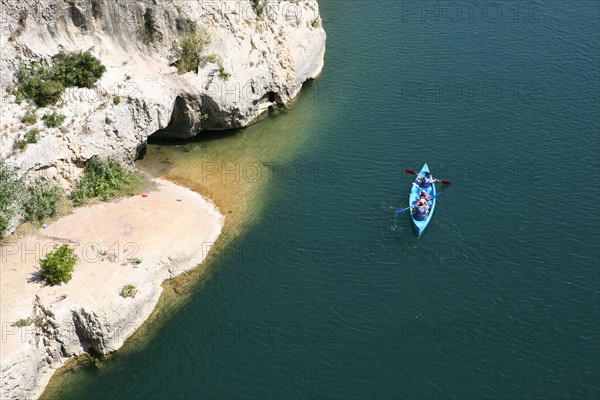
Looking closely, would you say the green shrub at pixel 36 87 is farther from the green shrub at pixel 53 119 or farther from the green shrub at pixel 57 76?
the green shrub at pixel 53 119

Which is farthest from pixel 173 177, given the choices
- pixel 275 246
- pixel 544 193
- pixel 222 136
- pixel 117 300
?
pixel 544 193

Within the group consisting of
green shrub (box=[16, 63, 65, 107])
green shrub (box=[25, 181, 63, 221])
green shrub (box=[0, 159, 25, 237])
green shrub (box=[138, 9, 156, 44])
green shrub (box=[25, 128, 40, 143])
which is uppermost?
green shrub (box=[138, 9, 156, 44])

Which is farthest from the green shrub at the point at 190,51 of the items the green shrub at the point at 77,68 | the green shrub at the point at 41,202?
the green shrub at the point at 41,202

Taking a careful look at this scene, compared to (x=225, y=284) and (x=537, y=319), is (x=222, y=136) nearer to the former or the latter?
(x=225, y=284)

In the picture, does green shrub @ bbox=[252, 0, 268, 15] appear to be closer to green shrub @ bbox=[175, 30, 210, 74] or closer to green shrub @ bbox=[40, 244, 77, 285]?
green shrub @ bbox=[175, 30, 210, 74]

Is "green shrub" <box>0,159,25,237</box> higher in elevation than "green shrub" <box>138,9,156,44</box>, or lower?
lower

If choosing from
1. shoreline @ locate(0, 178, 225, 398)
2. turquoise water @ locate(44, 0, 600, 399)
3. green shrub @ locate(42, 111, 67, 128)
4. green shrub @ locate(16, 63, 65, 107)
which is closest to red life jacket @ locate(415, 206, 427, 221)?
turquoise water @ locate(44, 0, 600, 399)

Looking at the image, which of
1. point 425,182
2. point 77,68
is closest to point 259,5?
point 77,68
